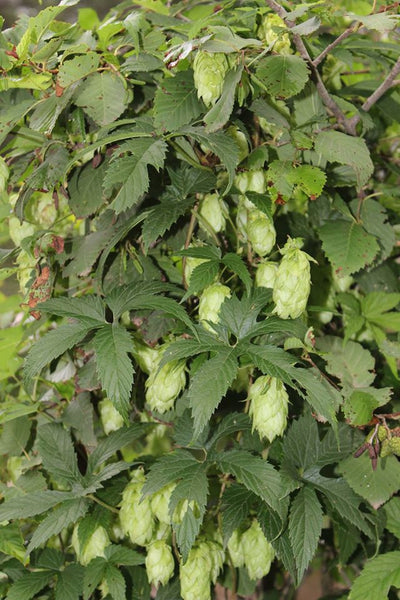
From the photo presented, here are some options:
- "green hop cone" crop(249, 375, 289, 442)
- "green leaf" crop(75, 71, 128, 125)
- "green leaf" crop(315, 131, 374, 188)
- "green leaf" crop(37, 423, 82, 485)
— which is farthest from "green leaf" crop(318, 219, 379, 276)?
"green leaf" crop(37, 423, 82, 485)

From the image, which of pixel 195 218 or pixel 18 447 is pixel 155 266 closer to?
pixel 195 218

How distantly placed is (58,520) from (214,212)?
16.7 inches

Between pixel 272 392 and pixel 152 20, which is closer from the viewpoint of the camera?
pixel 272 392

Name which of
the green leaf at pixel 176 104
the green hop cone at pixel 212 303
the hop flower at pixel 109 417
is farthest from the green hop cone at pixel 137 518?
the green leaf at pixel 176 104

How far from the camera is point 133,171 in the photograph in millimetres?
743

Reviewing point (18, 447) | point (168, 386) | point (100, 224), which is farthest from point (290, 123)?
point (18, 447)

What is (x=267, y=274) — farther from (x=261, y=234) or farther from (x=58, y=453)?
(x=58, y=453)

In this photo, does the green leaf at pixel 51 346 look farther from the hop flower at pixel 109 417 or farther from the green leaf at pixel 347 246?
the green leaf at pixel 347 246

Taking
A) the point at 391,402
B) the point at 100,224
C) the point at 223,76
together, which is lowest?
the point at 391,402

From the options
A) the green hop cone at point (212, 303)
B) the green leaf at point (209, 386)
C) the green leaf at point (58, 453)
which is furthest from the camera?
the green leaf at point (58, 453)

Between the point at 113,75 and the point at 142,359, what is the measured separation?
360 mm

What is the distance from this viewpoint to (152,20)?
95 centimetres

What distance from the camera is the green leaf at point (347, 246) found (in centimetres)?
89

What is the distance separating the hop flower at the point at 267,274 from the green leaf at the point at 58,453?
0.34 meters
